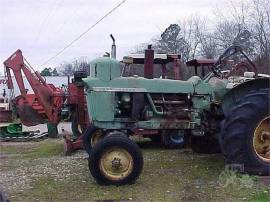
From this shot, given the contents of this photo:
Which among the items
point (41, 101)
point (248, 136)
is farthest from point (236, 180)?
point (41, 101)

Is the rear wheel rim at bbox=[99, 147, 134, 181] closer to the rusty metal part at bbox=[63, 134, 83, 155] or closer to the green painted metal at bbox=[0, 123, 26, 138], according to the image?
the rusty metal part at bbox=[63, 134, 83, 155]

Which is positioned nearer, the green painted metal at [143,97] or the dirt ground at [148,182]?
the dirt ground at [148,182]

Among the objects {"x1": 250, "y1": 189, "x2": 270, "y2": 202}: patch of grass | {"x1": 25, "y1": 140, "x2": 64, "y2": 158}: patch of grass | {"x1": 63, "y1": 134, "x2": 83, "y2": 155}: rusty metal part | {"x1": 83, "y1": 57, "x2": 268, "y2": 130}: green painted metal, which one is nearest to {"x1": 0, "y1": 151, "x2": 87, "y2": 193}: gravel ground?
{"x1": 63, "y1": 134, "x2": 83, "y2": 155}: rusty metal part

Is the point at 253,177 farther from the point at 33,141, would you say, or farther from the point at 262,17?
the point at 262,17

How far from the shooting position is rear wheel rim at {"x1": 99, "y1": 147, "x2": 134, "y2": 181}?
6727 millimetres

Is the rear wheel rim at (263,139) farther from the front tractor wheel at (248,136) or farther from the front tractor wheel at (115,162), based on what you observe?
the front tractor wheel at (115,162)

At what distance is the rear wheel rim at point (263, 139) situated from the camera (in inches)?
272

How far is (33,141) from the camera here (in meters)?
14.0

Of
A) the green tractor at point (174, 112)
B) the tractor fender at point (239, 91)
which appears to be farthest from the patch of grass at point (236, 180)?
the tractor fender at point (239, 91)

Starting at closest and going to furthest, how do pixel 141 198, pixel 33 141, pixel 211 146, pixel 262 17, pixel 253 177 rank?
pixel 141 198, pixel 253 177, pixel 211 146, pixel 33 141, pixel 262 17

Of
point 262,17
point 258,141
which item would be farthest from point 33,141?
point 262,17

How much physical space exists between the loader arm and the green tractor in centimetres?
601

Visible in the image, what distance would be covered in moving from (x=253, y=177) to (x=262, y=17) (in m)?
29.5

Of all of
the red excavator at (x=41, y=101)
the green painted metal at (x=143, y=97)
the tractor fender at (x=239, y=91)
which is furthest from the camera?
the red excavator at (x=41, y=101)
